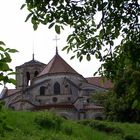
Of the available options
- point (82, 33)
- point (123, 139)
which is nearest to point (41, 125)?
point (123, 139)

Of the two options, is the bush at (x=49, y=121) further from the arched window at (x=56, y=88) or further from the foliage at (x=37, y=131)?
the arched window at (x=56, y=88)

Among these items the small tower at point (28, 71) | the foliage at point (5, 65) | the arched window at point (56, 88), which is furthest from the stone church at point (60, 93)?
the foliage at point (5, 65)

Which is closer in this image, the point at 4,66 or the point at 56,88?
the point at 4,66

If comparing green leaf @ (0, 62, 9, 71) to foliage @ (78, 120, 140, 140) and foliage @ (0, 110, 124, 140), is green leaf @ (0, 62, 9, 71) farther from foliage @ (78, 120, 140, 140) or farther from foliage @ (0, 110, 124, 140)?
foliage @ (78, 120, 140, 140)

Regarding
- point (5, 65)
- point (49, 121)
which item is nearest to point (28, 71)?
point (49, 121)

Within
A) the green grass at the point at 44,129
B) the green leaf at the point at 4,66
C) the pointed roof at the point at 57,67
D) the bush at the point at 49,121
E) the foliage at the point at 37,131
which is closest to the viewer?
the green leaf at the point at 4,66

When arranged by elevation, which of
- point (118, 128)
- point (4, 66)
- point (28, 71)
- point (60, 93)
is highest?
point (28, 71)

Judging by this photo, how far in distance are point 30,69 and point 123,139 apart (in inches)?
1603

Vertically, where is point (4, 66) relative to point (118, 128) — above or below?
above

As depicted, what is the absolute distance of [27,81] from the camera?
62750 mm

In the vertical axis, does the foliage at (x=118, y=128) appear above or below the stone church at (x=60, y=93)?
below

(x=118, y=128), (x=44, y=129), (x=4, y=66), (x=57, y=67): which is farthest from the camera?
(x=57, y=67)

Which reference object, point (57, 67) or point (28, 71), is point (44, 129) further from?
point (28, 71)

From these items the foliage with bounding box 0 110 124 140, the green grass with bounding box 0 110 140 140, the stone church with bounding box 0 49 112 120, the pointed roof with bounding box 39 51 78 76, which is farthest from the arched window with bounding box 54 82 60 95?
the foliage with bounding box 0 110 124 140
